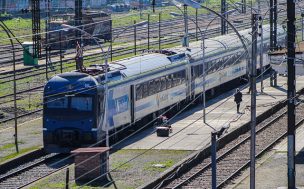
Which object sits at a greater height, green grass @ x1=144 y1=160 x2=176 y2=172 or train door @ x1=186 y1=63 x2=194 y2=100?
train door @ x1=186 y1=63 x2=194 y2=100

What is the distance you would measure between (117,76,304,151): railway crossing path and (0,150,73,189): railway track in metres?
2.95

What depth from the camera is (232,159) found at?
113ft

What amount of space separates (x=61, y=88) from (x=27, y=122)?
7.87 metres

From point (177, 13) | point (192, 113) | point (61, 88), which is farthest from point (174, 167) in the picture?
point (177, 13)

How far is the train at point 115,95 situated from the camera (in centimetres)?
3466

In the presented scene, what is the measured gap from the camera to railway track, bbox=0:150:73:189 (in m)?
30.5

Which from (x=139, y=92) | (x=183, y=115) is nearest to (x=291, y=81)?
(x=139, y=92)

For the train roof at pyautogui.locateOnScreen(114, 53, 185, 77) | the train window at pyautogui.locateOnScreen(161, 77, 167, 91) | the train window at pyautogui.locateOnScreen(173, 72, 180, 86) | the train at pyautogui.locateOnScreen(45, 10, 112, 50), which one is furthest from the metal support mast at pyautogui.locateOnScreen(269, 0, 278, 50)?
the train at pyautogui.locateOnScreen(45, 10, 112, 50)

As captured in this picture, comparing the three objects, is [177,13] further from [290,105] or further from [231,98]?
[290,105]

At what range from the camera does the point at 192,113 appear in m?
45.2

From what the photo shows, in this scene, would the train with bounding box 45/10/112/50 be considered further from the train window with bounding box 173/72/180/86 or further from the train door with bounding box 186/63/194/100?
the train window with bounding box 173/72/180/86

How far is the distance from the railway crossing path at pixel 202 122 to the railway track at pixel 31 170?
9.67ft

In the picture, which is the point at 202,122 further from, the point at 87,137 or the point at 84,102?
the point at 84,102

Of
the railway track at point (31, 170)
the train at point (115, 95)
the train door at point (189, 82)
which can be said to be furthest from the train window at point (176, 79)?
the railway track at point (31, 170)
